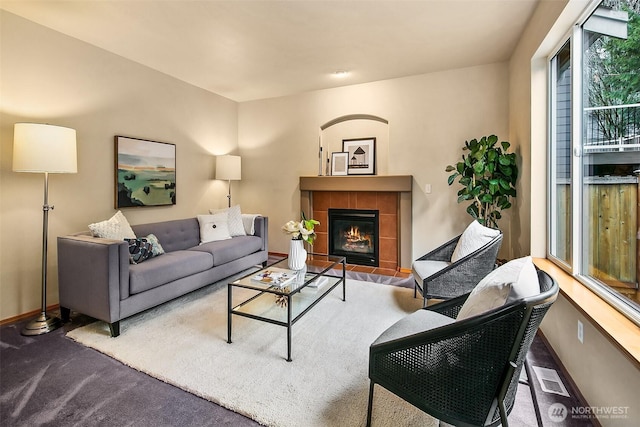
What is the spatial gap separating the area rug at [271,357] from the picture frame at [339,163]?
2.12m

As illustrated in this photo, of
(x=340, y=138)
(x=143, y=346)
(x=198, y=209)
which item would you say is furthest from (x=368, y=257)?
(x=143, y=346)

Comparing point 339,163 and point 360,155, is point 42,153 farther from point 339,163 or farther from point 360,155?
point 360,155

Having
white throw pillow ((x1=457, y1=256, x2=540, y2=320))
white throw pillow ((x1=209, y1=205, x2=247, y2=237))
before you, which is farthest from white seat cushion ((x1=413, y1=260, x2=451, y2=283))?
white throw pillow ((x1=209, y1=205, x2=247, y2=237))

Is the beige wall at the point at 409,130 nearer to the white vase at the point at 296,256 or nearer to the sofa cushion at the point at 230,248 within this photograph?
the sofa cushion at the point at 230,248

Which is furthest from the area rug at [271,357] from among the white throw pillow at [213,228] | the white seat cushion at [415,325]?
the white throw pillow at [213,228]

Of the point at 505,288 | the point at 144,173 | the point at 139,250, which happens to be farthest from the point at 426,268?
the point at 144,173

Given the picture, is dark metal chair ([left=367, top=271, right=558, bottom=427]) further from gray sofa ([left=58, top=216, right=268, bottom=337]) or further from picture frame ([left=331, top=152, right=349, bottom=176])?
picture frame ([left=331, top=152, right=349, bottom=176])

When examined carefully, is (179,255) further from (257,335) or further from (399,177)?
(399,177)

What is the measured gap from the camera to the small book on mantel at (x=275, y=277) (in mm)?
2416

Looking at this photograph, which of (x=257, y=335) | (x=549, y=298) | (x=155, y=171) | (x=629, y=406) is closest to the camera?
(x=549, y=298)

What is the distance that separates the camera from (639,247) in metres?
1.42

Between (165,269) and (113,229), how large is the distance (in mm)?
634

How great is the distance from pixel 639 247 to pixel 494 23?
238 cm

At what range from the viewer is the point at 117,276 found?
2336 millimetres
